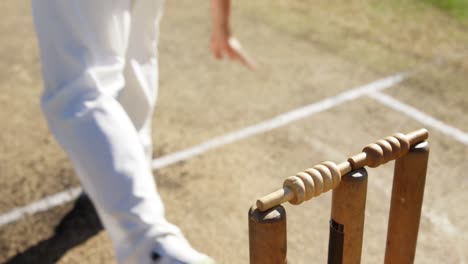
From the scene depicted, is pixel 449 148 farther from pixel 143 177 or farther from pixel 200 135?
pixel 143 177

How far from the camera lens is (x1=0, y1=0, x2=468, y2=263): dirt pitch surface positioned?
320 cm

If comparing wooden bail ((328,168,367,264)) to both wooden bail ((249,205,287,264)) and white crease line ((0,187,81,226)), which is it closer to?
wooden bail ((249,205,287,264))

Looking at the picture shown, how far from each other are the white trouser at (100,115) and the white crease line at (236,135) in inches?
46.1

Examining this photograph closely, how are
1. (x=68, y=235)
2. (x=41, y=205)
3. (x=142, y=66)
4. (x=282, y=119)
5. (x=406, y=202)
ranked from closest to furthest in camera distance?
(x=406, y=202) → (x=142, y=66) → (x=68, y=235) → (x=41, y=205) → (x=282, y=119)

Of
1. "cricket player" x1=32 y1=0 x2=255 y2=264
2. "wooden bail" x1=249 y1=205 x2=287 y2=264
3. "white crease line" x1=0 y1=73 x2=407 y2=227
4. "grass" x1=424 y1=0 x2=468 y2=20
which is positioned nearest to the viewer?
"wooden bail" x1=249 y1=205 x2=287 y2=264

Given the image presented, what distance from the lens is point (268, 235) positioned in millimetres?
1749

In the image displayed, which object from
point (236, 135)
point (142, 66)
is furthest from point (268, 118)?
point (142, 66)

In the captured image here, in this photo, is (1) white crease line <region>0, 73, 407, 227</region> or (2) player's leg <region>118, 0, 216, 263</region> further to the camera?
(1) white crease line <region>0, 73, 407, 227</region>

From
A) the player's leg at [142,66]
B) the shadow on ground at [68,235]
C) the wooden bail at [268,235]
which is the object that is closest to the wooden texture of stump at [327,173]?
the wooden bail at [268,235]

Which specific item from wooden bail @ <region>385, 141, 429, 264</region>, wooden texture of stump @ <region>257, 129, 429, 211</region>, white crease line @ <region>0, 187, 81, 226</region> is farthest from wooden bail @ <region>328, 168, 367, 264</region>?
white crease line @ <region>0, 187, 81, 226</region>

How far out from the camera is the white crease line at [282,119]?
379 centimetres

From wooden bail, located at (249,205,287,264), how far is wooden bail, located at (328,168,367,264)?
0.24 m

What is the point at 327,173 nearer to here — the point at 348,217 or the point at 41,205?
the point at 348,217

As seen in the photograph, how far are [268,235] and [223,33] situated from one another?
5.69ft
